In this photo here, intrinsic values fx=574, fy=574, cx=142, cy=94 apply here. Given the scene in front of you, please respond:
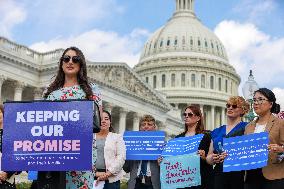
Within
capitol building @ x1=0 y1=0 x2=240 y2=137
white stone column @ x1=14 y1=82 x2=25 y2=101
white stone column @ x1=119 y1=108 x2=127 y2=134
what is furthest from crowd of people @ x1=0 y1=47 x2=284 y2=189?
capitol building @ x1=0 y1=0 x2=240 y2=137

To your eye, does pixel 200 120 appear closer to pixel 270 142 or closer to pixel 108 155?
pixel 108 155

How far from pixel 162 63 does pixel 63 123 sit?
310 ft

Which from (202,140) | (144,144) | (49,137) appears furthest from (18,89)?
(49,137)

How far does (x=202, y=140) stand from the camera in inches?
310

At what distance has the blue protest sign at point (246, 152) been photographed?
6.51 metres

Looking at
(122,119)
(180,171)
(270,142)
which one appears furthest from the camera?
(122,119)

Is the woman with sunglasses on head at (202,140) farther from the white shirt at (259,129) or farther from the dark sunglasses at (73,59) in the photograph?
the dark sunglasses at (73,59)

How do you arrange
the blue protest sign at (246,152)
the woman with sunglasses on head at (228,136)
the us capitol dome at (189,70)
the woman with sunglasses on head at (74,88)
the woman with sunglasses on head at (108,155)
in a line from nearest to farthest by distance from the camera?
the woman with sunglasses on head at (74,88) < the blue protest sign at (246,152) < the woman with sunglasses on head at (228,136) < the woman with sunglasses on head at (108,155) < the us capitol dome at (189,70)

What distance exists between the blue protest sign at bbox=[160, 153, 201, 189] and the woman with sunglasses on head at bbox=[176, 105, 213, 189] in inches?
4.7

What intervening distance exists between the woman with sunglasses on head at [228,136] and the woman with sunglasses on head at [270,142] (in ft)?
1.66

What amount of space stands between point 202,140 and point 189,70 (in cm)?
9193

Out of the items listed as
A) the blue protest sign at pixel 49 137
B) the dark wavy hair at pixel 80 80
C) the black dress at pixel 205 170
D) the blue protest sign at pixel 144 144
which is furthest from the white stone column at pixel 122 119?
the blue protest sign at pixel 49 137

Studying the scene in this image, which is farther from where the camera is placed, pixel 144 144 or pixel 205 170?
pixel 144 144

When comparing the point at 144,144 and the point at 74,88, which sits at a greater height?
the point at 74,88
